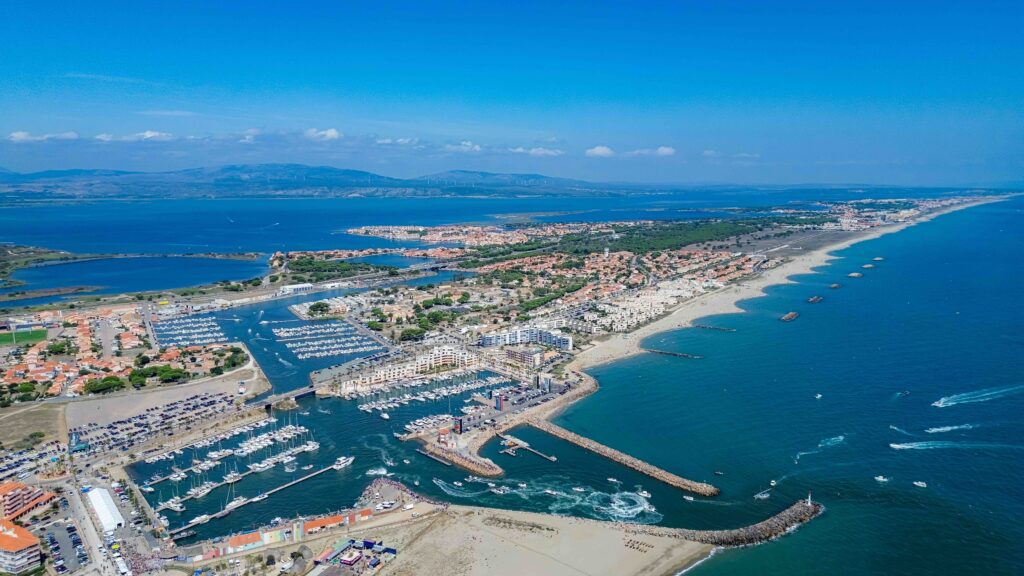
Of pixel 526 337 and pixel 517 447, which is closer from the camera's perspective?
pixel 517 447

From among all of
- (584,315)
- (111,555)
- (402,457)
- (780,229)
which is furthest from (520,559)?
(780,229)

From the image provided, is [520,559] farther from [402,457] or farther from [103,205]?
[103,205]

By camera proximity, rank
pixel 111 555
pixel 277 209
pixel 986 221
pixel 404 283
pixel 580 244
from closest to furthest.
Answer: pixel 111 555 < pixel 404 283 < pixel 580 244 < pixel 986 221 < pixel 277 209

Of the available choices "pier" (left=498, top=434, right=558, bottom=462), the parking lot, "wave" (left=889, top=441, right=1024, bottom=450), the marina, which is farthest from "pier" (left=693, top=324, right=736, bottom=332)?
the parking lot

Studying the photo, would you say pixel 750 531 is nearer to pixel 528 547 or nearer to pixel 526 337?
pixel 528 547

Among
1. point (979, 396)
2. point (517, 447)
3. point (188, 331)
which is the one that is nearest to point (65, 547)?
point (517, 447)

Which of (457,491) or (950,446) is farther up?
(950,446)

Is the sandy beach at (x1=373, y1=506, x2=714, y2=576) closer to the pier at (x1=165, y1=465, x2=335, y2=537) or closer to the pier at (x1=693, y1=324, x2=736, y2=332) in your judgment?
the pier at (x1=165, y1=465, x2=335, y2=537)
